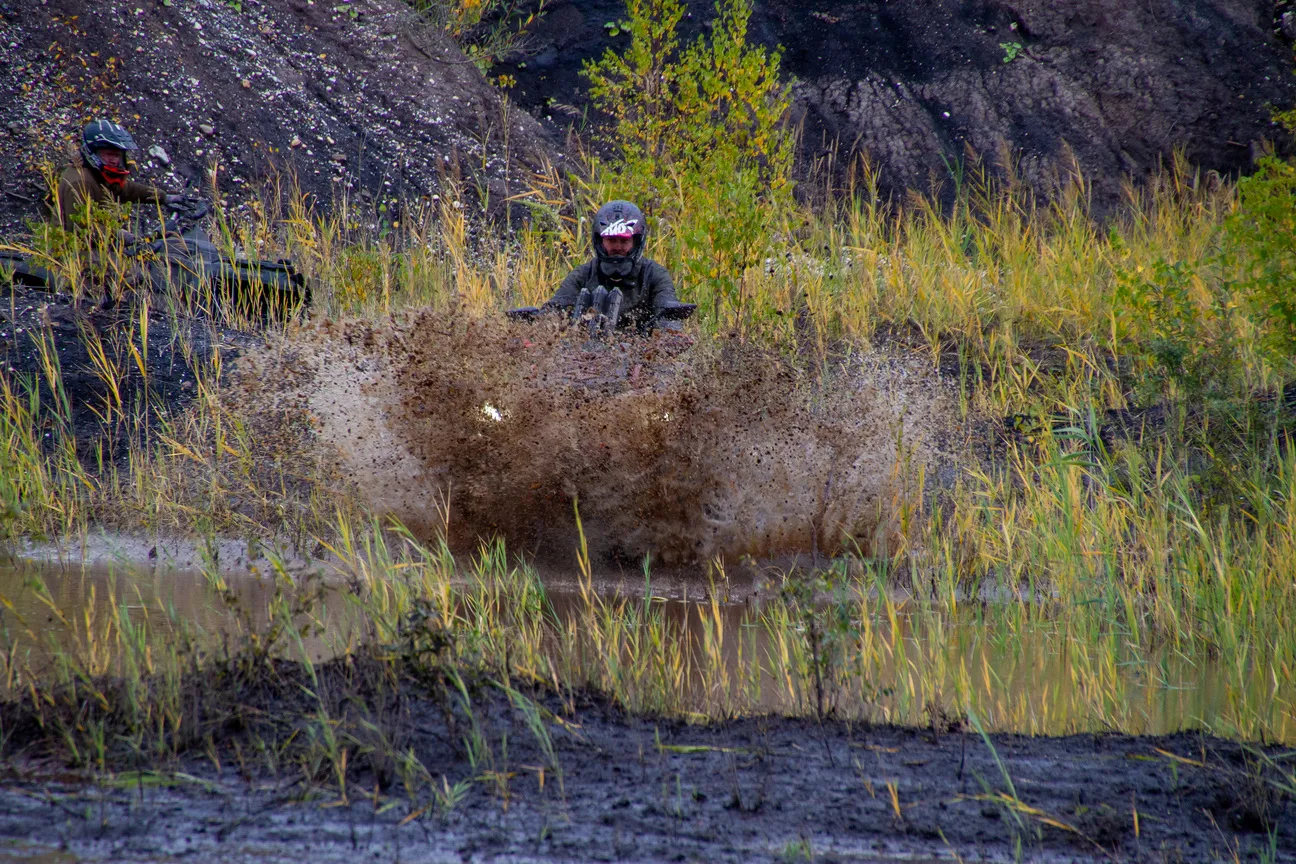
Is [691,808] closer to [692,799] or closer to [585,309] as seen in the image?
[692,799]

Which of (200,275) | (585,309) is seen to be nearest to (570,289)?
(585,309)

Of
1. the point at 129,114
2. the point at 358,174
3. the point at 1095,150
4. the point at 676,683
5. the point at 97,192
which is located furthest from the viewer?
the point at 1095,150

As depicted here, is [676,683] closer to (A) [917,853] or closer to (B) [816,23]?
(A) [917,853]

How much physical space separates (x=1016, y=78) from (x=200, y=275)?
460 inches

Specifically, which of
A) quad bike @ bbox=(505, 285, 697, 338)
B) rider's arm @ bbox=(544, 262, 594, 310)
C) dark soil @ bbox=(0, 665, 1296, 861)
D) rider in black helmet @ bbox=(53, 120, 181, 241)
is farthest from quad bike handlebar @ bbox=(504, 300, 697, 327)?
dark soil @ bbox=(0, 665, 1296, 861)

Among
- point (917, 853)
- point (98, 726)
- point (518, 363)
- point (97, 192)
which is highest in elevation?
point (97, 192)

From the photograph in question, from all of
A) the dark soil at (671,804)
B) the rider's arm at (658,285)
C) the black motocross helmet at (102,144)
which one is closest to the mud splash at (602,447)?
the rider's arm at (658,285)

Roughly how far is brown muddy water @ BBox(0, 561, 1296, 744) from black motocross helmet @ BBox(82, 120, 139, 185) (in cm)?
508

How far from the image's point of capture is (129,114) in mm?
12680

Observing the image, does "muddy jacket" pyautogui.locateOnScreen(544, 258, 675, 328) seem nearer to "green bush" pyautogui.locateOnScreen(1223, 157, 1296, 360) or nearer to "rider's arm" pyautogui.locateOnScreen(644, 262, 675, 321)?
"rider's arm" pyautogui.locateOnScreen(644, 262, 675, 321)

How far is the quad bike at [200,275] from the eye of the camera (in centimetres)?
944

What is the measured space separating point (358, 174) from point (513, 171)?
1.90 meters

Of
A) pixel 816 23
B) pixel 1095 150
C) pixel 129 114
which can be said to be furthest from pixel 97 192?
pixel 1095 150

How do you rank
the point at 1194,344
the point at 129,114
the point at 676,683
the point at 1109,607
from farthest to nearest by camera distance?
the point at 129,114 → the point at 1194,344 → the point at 1109,607 → the point at 676,683
